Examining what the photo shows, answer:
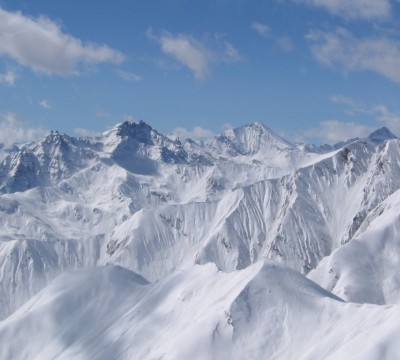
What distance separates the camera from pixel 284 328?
112125 millimetres

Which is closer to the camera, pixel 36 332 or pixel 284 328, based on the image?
pixel 284 328

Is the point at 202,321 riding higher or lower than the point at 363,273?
higher

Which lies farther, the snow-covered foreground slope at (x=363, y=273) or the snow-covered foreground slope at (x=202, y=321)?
the snow-covered foreground slope at (x=363, y=273)

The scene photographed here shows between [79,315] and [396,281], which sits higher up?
[79,315]

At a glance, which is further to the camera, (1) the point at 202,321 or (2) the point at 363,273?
(2) the point at 363,273

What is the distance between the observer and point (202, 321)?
11806 centimetres

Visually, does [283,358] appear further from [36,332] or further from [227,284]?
[36,332]

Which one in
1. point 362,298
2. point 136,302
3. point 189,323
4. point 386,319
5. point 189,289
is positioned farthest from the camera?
point 362,298

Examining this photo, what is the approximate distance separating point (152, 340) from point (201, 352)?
63.7 ft

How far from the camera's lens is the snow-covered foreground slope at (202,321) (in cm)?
10338

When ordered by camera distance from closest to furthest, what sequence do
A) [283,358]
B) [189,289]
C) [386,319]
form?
[386,319] < [283,358] < [189,289]

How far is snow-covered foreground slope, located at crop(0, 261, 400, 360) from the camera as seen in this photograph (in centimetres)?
10338

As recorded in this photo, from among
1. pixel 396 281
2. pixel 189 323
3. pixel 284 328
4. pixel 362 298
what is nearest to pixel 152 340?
pixel 189 323

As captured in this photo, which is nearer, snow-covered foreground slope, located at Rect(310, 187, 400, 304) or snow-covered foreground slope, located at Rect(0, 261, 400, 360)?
snow-covered foreground slope, located at Rect(0, 261, 400, 360)
